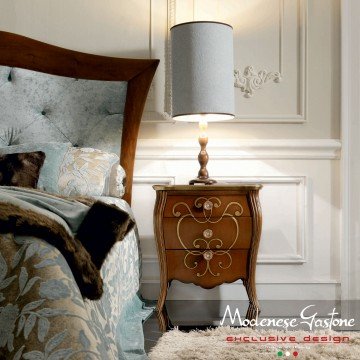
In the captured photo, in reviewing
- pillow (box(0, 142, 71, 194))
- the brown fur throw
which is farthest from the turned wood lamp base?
the brown fur throw

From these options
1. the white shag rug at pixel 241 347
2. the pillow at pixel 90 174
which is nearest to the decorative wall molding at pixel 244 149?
the pillow at pixel 90 174

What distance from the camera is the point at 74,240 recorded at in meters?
1.41

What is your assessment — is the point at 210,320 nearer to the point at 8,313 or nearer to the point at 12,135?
the point at 12,135

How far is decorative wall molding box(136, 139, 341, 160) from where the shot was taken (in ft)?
9.77

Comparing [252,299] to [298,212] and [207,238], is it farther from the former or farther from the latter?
[298,212]

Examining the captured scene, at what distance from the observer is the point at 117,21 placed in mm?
3008

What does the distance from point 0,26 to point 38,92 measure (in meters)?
0.49

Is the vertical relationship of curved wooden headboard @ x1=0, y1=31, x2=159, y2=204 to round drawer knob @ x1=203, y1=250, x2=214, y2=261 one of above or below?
above

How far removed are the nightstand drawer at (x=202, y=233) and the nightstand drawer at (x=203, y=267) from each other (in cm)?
3

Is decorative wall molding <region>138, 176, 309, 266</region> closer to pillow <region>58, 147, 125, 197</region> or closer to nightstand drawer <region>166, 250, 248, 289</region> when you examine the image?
pillow <region>58, 147, 125, 197</region>

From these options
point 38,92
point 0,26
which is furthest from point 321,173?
point 0,26

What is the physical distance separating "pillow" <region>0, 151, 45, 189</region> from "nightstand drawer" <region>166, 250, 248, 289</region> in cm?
68

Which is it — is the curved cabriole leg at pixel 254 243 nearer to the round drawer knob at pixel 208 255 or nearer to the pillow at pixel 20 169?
the round drawer knob at pixel 208 255

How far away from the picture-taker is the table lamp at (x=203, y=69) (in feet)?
8.25
